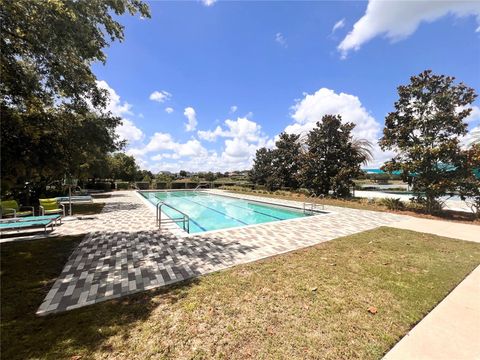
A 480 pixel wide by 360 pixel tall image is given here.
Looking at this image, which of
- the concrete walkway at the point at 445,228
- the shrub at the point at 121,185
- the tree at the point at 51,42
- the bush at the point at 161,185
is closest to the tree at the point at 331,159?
the concrete walkway at the point at 445,228

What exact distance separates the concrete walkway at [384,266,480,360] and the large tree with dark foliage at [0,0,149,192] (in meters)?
5.53

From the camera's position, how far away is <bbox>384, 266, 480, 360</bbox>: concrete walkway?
86.7 inches

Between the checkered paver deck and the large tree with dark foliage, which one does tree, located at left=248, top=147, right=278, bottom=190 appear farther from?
the large tree with dark foliage

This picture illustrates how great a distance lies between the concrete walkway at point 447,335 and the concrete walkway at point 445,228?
5.11 metres

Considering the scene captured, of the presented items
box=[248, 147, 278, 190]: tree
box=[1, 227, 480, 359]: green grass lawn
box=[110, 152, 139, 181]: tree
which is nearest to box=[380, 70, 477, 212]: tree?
box=[1, 227, 480, 359]: green grass lawn

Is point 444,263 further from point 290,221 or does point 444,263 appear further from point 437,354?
point 290,221

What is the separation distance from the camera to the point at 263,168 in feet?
89.9

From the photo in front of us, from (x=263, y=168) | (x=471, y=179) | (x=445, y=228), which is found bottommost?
(x=445, y=228)

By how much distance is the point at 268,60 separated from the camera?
15227mm

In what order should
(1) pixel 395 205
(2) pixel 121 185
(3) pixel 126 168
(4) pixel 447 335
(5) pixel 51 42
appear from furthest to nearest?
(3) pixel 126 168 → (2) pixel 121 185 → (1) pixel 395 205 → (5) pixel 51 42 → (4) pixel 447 335

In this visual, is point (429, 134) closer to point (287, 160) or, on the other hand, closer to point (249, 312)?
point (249, 312)

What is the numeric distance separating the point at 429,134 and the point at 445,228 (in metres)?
→ 5.62

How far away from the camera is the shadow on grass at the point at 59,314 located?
2.34 metres

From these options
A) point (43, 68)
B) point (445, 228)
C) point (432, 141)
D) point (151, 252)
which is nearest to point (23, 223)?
point (151, 252)
